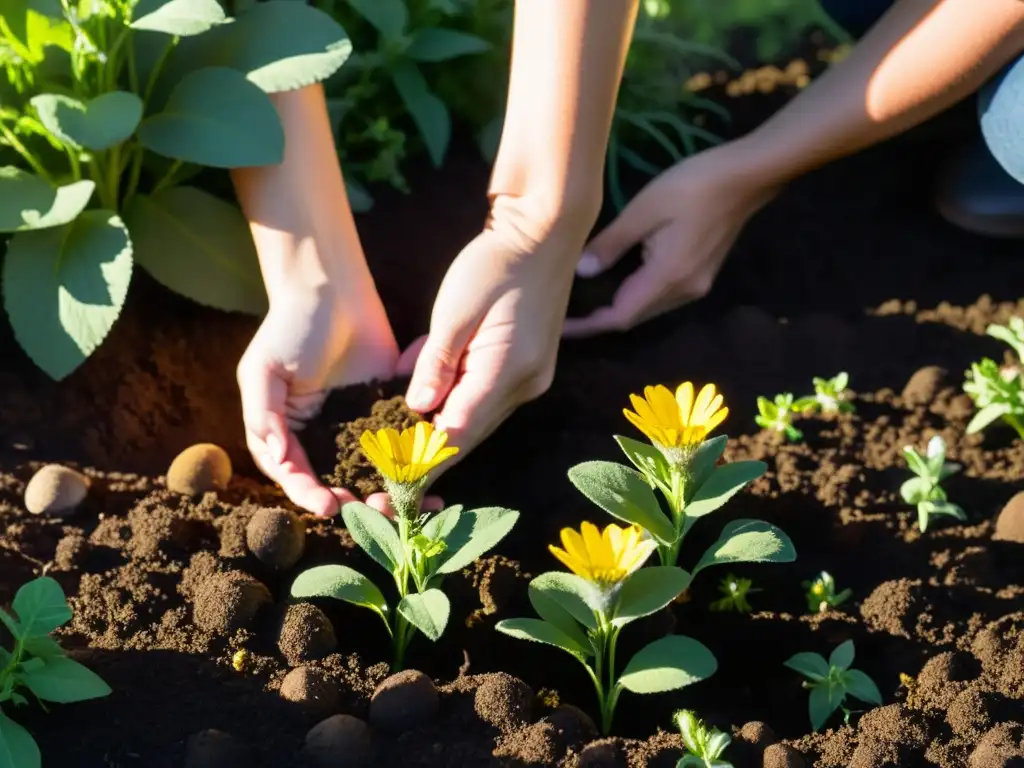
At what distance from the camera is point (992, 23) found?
5.75ft

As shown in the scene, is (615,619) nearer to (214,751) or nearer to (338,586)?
(338,586)

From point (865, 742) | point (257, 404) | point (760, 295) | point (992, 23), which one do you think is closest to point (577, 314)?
point (760, 295)

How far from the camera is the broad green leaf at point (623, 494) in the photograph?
4.02ft

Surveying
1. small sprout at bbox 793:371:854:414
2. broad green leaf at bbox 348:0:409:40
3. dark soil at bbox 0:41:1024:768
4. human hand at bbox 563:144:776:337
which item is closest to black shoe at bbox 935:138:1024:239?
dark soil at bbox 0:41:1024:768

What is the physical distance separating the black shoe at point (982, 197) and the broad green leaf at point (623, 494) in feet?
3.74

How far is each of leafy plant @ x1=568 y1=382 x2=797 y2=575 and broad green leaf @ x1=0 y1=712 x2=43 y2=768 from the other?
58cm

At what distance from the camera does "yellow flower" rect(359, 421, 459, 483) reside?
1173 millimetres

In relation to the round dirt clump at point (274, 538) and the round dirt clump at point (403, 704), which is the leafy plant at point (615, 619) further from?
the round dirt clump at point (274, 538)

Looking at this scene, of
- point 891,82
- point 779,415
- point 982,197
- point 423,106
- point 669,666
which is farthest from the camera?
point 982,197

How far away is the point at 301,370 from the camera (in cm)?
154

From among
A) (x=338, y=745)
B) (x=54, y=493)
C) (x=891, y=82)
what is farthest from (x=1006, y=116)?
(x=54, y=493)

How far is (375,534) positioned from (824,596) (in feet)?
1.85

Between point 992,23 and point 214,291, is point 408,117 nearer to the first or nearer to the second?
point 214,291

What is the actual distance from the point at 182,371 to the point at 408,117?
71 centimetres
